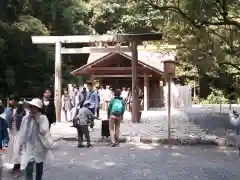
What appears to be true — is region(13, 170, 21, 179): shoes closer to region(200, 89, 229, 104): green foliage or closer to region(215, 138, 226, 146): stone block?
region(215, 138, 226, 146): stone block

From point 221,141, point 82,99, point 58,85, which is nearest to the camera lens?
point 221,141

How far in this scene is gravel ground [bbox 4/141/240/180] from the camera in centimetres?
748

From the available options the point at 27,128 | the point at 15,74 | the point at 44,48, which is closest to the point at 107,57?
the point at 44,48

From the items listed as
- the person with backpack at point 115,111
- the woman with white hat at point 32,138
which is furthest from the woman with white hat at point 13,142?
the person with backpack at point 115,111

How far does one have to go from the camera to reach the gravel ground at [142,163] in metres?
7.48

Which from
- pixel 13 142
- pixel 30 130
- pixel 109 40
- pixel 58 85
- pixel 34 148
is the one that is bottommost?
pixel 13 142

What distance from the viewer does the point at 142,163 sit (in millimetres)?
8719

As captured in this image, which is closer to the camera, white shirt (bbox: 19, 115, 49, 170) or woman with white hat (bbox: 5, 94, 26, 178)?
white shirt (bbox: 19, 115, 49, 170)

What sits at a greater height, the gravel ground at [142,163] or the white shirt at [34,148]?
the white shirt at [34,148]

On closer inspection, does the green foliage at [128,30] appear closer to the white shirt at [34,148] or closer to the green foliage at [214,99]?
the green foliage at [214,99]

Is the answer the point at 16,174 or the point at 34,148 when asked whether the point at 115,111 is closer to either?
the point at 16,174

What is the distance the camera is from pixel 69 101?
1925cm

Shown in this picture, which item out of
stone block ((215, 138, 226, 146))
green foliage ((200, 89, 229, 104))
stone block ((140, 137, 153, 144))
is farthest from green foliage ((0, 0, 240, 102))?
stone block ((140, 137, 153, 144))

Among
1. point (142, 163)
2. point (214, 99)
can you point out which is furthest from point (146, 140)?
point (214, 99)
